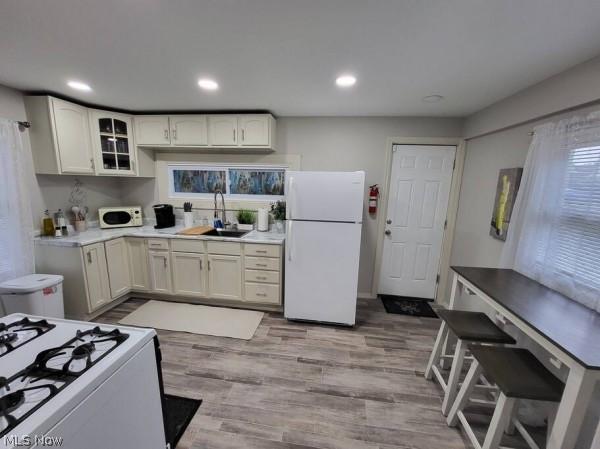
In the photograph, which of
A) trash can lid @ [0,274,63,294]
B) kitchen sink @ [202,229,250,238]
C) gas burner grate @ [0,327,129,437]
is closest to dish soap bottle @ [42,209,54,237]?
trash can lid @ [0,274,63,294]

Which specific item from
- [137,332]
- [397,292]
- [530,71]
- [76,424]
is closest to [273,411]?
[137,332]

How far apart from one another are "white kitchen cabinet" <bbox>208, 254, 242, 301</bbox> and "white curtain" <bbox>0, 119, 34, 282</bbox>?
1.66m

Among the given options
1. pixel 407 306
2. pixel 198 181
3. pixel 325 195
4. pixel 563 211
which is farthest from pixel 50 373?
pixel 407 306

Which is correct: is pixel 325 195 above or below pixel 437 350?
above

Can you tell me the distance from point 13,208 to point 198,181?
173 cm

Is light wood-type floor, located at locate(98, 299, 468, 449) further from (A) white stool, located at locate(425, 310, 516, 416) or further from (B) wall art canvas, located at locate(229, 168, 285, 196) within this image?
(B) wall art canvas, located at locate(229, 168, 285, 196)

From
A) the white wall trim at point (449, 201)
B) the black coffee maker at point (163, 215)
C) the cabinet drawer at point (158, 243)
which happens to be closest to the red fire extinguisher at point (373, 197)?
the white wall trim at point (449, 201)

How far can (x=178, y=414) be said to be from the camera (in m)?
1.61

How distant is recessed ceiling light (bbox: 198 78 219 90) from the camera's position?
6.47 ft

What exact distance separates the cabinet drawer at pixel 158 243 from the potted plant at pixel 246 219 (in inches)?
35.0

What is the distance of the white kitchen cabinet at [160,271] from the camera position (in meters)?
2.90

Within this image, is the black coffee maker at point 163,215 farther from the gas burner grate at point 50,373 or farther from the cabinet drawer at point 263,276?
the gas burner grate at point 50,373

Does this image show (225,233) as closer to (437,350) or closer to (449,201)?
(437,350)

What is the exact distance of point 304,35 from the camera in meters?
1.34
